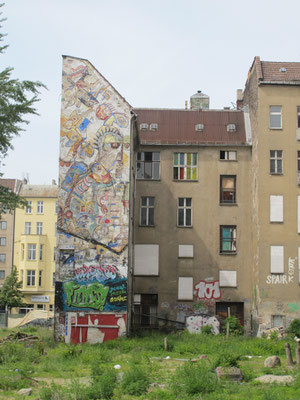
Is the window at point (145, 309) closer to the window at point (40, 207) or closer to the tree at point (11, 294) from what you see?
the tree at point (11, 294)

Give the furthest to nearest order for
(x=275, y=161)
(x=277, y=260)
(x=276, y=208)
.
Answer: (x=275, y=161) < (x=276, y=208) < (x=277, y=260)

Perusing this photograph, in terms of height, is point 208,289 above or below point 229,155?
below

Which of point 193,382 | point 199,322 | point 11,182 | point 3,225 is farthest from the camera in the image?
point 11,182

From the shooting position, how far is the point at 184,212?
41.0m

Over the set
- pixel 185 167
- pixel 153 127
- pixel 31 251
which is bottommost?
Result: pixel 31 251

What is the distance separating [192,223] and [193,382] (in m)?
22.9

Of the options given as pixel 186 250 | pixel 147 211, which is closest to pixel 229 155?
pixel 147 211

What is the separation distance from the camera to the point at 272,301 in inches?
1467

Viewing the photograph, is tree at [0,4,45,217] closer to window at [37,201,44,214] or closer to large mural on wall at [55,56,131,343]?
large mural on wall at [55,56,131,343]

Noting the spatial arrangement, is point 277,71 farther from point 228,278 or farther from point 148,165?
point 228,278

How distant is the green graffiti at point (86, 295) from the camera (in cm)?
3344

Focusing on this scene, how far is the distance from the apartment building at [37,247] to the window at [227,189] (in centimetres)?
3424

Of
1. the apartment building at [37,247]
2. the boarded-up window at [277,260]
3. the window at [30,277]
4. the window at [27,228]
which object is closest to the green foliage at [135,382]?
the boarded-up window at [277,260]

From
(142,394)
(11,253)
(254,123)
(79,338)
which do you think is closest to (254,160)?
(254,123)
